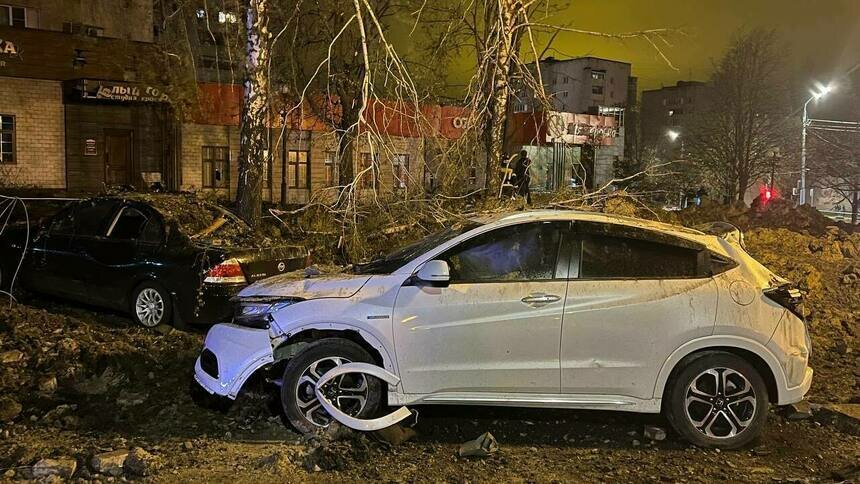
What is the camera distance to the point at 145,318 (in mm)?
8312

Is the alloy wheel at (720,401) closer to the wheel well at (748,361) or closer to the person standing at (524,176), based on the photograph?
the wheel well at (748,361)

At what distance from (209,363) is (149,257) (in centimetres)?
329

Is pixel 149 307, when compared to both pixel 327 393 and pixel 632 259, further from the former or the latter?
pixel 632 259

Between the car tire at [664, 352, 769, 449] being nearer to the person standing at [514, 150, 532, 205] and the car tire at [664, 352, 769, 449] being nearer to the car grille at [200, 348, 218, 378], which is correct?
the car grille at [200, 348, 218, 378]

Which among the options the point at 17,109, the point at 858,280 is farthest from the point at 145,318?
the point at 17,109

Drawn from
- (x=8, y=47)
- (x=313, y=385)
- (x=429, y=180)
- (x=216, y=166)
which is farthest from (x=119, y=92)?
(x=313, y=385)

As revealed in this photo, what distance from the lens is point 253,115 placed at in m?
11.9

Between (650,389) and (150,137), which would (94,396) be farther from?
(150,137)

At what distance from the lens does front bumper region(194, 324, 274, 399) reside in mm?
5164

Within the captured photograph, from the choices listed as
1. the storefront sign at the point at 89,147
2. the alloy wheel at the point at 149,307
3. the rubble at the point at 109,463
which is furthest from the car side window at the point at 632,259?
the storefront sign at the point at 89,147

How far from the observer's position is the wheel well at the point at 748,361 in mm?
5141

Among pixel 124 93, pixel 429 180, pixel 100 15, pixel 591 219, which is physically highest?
pixel 100 15

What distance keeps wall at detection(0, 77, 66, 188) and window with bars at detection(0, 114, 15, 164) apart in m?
0.14

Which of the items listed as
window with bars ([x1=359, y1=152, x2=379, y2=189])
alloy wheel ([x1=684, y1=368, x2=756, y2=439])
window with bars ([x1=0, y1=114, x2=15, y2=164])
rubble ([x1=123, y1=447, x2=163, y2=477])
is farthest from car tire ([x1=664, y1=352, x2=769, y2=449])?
window with bars ([x1=0, y1=114, x2=15, y2=164])
